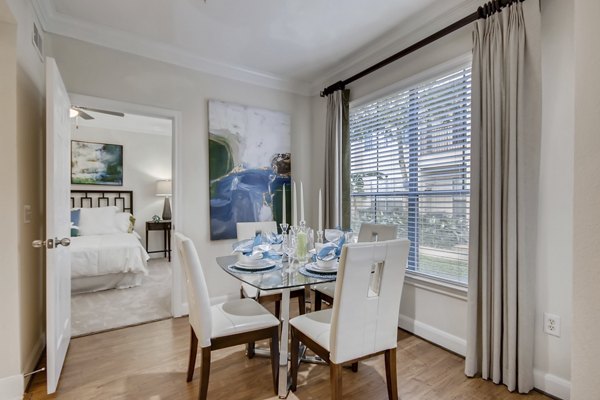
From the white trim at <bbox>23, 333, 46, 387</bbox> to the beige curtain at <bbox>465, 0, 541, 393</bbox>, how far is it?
289 centimetres

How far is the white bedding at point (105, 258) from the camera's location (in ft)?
12.2

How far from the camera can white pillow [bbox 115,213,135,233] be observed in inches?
213

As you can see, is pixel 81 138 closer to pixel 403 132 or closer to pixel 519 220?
pixel 403 132

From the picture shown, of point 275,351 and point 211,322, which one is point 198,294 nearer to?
point 211,322

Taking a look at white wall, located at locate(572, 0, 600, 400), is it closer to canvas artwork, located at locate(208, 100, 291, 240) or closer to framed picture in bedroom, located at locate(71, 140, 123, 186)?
canvas artwork, located at locate(208, 100, 291, 240)

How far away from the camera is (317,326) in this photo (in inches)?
69.4

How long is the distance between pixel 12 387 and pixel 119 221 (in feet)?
13.0

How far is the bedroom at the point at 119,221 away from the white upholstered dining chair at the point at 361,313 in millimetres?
2219

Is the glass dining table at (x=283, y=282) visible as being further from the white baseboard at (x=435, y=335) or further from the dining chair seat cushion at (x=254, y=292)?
the white baseboard at (x=435, y=335)

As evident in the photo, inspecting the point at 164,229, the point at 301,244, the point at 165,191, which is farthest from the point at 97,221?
the point at 301,244

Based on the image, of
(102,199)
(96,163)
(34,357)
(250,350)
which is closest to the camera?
(34,357)

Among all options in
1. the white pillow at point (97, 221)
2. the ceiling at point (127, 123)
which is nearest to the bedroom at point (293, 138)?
the ceiling at point (127, 123)

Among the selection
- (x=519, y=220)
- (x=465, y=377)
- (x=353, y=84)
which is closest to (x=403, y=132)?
(x=353, y=84)

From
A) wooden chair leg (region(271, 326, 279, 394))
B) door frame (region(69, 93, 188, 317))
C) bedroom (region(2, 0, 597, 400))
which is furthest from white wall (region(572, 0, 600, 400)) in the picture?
door frame (region(69, 93, 188, 317))
